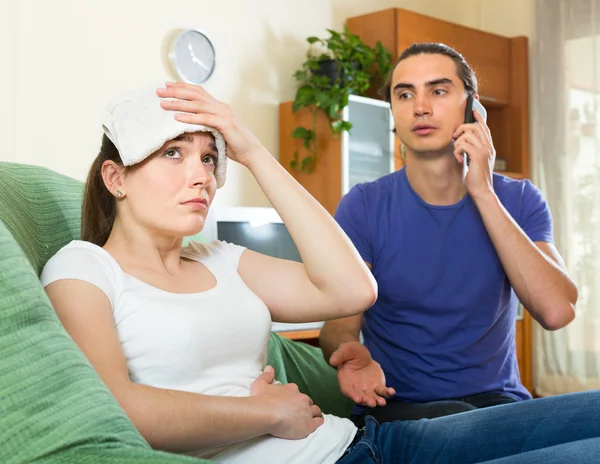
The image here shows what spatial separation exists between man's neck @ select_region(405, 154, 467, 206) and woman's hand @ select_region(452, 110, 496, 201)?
0.04 meters

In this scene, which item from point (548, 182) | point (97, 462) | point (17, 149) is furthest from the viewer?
point (548, 182)

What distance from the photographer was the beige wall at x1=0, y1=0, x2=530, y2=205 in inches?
128

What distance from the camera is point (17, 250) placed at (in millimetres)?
945

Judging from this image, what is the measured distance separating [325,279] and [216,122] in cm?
33

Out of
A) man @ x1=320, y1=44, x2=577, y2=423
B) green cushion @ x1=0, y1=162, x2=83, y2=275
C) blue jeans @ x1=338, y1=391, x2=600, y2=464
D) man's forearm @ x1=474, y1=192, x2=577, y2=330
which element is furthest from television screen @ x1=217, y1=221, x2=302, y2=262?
blue jeans @ x1=338, y1=391, x2=600, y2=464

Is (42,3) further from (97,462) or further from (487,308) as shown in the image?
(97,462)

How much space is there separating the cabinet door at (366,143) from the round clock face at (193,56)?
2.44ft

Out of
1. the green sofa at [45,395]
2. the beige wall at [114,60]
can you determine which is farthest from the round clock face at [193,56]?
the green sofa at [45,395]

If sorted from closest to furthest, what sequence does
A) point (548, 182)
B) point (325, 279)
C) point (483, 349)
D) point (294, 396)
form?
point (294, 396), point (325, 279), point (483, 349), point (548, 182)

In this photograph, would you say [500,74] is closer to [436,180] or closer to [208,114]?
[436,180]

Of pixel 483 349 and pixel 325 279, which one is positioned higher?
pixel 325 279

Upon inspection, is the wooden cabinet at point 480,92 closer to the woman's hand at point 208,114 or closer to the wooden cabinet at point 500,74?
the wooden cabinet at point 500,74

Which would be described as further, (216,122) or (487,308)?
(487,308)

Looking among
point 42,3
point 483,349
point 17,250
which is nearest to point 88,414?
point 17,250
